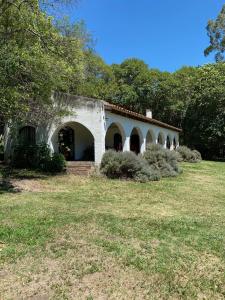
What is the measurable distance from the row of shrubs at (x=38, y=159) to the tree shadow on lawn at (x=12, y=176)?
550 millimetres

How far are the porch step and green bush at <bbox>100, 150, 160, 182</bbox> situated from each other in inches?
27.2

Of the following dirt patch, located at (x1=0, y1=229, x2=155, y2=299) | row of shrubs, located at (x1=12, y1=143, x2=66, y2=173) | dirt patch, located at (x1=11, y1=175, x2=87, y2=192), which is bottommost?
dirt patch, located at (x1=0, y1=229, x2=155, y2=299)

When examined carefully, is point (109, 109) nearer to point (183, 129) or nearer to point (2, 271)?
point (2, 271)

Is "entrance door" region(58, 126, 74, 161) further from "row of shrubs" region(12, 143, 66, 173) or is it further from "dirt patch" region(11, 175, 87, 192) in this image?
"dirt patch" region(11, 175, 87, 192)

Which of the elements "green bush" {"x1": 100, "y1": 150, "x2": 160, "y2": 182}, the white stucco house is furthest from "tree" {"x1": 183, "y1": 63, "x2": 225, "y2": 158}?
"green bush" {"x1": 100, "y1": 150, "x2": 160, "y2": 182}

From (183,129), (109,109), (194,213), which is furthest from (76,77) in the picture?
(183,129)

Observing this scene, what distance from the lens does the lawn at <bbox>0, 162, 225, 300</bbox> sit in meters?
5.07

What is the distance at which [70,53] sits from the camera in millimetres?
14969

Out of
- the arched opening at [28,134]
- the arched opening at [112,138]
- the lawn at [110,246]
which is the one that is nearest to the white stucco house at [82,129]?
the arched opening at [28,134]

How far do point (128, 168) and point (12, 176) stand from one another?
16.1 feet

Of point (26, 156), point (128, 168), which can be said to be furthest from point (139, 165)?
point (26, 156)

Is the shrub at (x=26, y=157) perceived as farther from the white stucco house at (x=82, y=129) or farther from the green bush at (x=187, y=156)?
the green bush at (x=187, y=156)

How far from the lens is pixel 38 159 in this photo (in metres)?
17.1

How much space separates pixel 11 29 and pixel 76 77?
471cm
